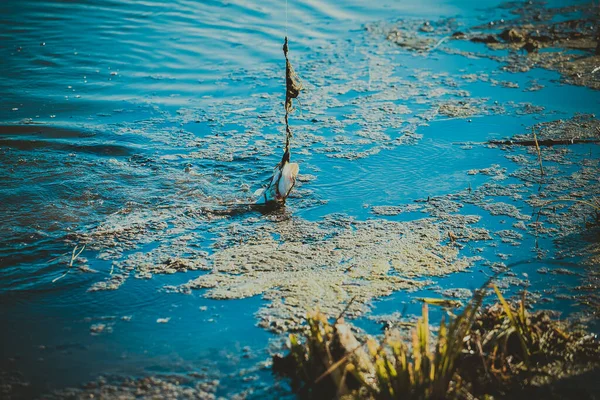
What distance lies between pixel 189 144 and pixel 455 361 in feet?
8.27

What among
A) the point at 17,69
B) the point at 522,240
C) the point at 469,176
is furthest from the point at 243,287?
the point at 17,69

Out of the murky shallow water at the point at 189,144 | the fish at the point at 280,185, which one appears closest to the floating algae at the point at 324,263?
the murky shallow water at the point at 189,144

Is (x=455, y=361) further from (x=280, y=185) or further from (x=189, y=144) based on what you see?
(x=189, y=144)

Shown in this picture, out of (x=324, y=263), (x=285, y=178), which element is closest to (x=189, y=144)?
(x=285, y=178)

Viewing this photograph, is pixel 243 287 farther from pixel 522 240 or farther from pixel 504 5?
pixel 504 5

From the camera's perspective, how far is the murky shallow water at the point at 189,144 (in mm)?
2389

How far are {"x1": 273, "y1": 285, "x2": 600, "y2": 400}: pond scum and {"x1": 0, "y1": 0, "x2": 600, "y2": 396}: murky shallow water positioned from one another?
8.7 inches

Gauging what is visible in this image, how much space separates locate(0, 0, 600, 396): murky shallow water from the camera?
7.84 ft

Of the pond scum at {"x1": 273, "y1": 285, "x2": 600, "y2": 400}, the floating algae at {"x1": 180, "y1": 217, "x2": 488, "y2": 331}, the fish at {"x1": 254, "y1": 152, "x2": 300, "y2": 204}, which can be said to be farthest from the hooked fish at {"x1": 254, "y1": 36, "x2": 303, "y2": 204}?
the pond scum at {"x1": 273, "y1": 285, "x2": 600, "y2": 400}

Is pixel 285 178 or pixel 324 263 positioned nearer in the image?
pixel 324 263

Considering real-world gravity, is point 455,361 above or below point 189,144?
below

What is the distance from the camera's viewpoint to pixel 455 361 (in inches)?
82.0

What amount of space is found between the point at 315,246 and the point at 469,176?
1.22 meters

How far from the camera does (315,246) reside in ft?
9.70
